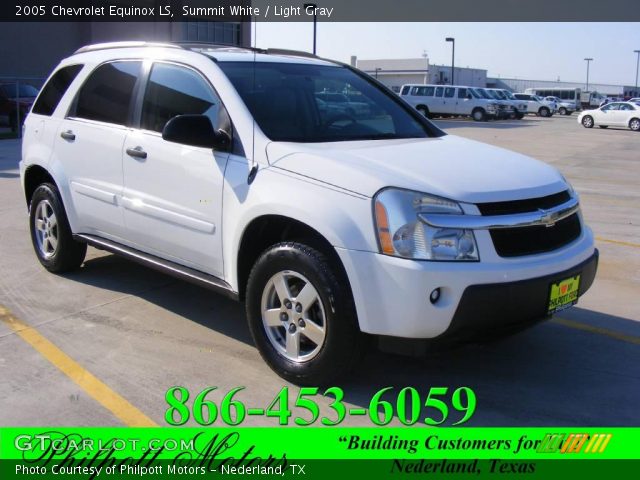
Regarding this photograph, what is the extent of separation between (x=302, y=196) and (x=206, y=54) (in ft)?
4.94

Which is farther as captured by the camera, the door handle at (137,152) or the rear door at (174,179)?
the door handle at (137,152)

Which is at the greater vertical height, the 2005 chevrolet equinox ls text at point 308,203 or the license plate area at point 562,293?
the 2005 chevrolet equinox ls text at point 308,203

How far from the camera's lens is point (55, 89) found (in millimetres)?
6102

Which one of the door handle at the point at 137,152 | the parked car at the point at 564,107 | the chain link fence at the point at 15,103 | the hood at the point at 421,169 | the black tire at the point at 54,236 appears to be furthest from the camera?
the parked car at the point at 564,107

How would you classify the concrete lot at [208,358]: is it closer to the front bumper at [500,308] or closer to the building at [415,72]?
the front bumper at [500,308]

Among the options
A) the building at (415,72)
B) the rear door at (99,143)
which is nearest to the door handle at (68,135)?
the rear door at (99,143)

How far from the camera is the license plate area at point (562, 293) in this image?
379 centimetres

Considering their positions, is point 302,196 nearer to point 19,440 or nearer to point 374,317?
point 374,317

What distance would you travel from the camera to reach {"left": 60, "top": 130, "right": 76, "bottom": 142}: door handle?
556 cm

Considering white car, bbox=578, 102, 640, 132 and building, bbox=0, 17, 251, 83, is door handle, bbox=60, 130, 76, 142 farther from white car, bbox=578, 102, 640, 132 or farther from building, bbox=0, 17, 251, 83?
white car, bbox=578, 102, 640, 132

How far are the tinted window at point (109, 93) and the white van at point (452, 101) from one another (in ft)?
111

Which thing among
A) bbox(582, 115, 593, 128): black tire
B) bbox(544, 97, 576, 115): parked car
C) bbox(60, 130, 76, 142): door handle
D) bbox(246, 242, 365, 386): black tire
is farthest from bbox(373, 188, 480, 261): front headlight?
bbox(544, 97, 576, 115): parked car

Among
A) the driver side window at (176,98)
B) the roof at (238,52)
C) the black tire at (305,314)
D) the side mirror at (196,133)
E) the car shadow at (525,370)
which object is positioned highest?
the roof at (238,52)

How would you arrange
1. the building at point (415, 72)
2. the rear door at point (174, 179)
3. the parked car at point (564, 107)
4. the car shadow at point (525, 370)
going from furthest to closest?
the building at point (415, 72) → the parked car at point (564, 107) → the rear door at point (174, 179) → the car shadow at point (525, 370)
